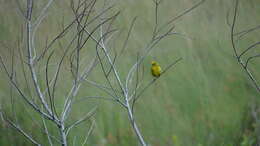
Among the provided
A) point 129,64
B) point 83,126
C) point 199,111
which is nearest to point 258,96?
point 199,111

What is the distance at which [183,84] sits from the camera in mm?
2912

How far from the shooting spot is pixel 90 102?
2.70 metres

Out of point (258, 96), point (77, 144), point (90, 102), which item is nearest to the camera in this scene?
point (77, 144)

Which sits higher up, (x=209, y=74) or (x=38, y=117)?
(x=38, y=117)

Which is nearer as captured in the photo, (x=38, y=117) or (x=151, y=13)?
(x=38, y=117)

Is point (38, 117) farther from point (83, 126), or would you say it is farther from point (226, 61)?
point (226, 61)

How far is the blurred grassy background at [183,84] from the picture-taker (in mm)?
2625

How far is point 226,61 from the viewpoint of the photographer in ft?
9.92

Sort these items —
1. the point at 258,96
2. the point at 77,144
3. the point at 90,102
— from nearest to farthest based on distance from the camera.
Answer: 1. the point at 77,144
2. the point at 90,102
3. the point at 258,96

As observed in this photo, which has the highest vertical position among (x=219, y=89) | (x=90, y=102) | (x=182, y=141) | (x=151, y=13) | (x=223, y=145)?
(x=151, y=13)

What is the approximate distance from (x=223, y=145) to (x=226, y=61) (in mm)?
752

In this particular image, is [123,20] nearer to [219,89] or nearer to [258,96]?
[219,89]

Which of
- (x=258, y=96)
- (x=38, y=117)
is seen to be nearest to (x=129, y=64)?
(x=38, y=117)

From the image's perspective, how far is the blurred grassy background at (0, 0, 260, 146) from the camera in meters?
2.62
